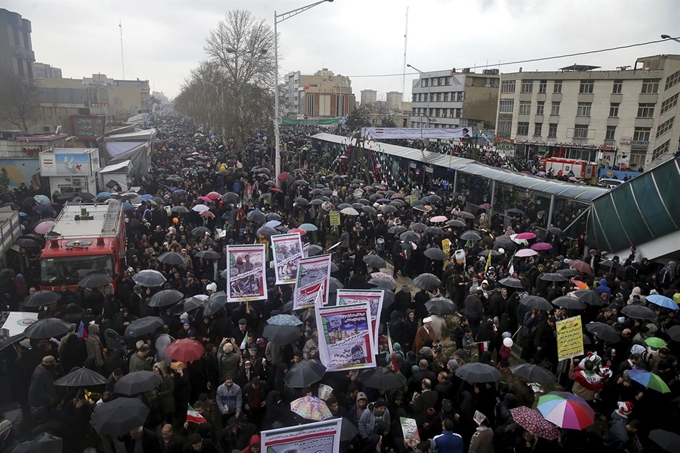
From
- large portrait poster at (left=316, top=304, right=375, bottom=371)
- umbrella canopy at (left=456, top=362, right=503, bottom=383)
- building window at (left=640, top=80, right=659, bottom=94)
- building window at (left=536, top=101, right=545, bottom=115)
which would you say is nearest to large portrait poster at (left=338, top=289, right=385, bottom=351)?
large portrait poster at (left=316, top=304, right=375, bottom=371)

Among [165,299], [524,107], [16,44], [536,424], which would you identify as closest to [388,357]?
[536,424]

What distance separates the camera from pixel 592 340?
398 inches

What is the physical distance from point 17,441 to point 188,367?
2516 millimetres

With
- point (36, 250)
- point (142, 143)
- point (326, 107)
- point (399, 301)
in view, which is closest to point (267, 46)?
point (142, 143)

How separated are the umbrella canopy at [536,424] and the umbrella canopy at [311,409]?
232 cm

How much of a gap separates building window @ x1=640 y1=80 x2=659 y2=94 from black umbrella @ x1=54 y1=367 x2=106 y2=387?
5466 cm

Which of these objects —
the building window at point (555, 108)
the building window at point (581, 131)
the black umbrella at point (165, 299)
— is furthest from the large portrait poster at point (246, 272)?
the building window at point (555, 108)

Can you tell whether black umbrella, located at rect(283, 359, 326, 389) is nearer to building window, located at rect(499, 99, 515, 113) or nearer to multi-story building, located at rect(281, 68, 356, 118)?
building window, located at rect(499, 99, 515, 113)

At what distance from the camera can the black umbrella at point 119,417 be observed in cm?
589

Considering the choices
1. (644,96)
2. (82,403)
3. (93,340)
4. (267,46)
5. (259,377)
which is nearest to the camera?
(82,403)

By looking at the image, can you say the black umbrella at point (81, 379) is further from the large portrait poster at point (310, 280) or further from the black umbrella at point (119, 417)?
the large portrait poster at point (310, 280)

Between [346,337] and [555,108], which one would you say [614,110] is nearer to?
[555,108]

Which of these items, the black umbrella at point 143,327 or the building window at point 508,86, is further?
the building window at point 508,86

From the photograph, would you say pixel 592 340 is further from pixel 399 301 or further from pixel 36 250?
pixel 36 250
